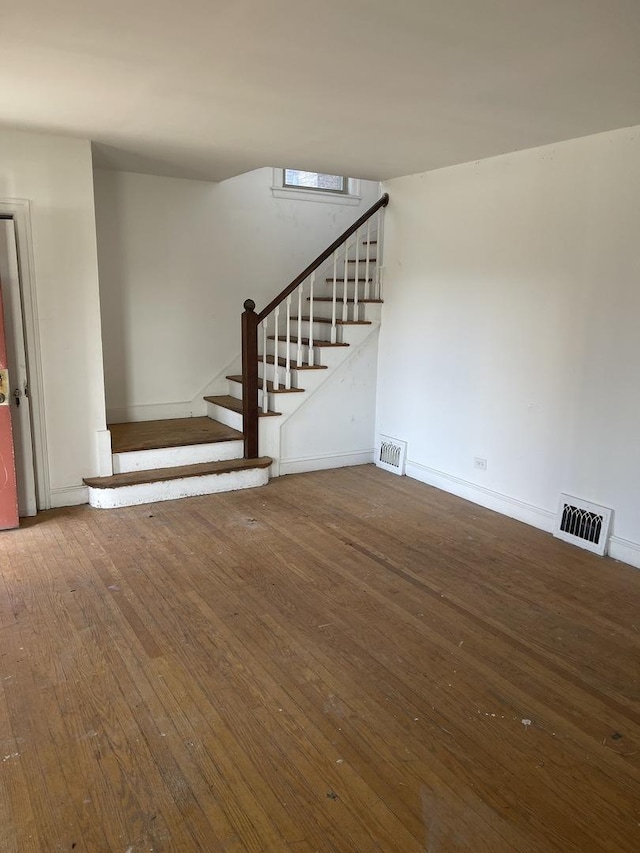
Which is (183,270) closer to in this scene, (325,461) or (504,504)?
(325,461)

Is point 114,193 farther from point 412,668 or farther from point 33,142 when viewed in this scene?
point 412,668

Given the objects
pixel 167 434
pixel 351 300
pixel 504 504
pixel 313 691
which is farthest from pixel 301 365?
pixel 313 691

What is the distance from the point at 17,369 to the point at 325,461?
2655mm

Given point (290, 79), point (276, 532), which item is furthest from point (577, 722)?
point (290, 79)

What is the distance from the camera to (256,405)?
519 centimetres

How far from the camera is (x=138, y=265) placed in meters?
5.54

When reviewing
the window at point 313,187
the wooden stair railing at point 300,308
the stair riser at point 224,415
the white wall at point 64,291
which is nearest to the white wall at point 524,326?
the wooden stair railing at point 300,308

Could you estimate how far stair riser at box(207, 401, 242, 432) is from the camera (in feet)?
17.6

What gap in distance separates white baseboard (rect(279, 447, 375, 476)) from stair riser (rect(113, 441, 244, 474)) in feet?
1.57

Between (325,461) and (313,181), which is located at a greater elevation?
(313,181)

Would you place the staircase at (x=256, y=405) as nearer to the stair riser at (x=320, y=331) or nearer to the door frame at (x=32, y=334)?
the stair riser at (x=320, y=331)

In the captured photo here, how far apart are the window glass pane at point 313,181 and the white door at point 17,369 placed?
2985mm

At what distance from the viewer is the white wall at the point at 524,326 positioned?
3.74 meters

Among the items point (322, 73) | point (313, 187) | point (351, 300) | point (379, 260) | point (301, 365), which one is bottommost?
point (301, 365)
